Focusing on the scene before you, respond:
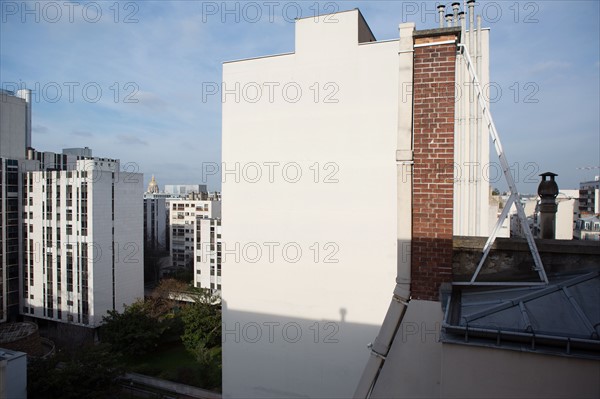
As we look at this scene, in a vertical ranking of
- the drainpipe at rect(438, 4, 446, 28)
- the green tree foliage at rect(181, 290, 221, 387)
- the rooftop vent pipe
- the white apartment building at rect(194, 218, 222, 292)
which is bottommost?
the green tree foliage at rect(181, 290, 221, 387)

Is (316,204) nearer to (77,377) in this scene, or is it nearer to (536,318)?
(536,318)

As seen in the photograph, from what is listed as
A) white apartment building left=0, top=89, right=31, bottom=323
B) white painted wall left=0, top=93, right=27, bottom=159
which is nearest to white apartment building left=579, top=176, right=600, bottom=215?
white apartment building left=0, top=89, right=31, bottom=323

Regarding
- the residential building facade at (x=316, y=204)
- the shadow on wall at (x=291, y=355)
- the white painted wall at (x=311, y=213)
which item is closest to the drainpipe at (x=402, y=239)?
the residential building facade at (x=316, y=204)

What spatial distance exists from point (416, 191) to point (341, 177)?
7.81 metres

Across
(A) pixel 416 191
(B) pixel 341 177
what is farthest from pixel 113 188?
(A) pixel 416 191

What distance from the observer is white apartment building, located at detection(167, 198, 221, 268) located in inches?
1865

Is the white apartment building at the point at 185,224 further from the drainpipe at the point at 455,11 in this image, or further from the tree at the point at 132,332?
the drainpipe at the point at 455,11

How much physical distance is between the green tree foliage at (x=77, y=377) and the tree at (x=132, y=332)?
6.36 metres

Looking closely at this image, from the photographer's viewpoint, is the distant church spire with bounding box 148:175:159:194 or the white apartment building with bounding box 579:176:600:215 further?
the distant church spire with bounding box 148:175:159:194

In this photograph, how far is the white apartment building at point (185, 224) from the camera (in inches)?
1865

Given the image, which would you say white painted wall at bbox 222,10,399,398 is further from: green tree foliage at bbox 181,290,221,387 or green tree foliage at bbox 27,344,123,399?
green tree foliage at bbox 181,290,221,387

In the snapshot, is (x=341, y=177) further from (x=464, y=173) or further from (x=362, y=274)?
(x=464, y=173)

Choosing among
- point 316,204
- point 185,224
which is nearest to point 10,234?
point 185,224

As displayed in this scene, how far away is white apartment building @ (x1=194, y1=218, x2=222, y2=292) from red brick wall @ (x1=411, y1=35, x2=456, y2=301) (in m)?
30.9
